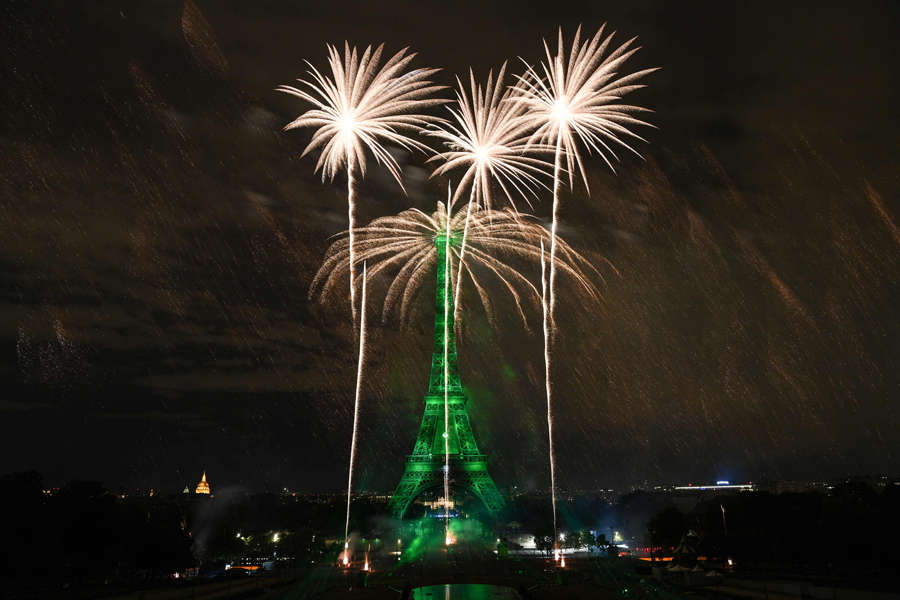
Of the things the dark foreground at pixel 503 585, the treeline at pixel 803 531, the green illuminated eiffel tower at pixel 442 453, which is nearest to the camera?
the dark foreground at pixel 503 585

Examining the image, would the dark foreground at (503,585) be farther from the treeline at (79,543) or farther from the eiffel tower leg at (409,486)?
the eiffel tower leg at (409,486)

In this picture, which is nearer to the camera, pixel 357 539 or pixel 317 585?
pixel 317 585

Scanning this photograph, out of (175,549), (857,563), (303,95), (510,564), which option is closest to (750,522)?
(857,563)

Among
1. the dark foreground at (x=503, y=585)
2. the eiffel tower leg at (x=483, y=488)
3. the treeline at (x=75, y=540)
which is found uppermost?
the eiffel tower leg at (x=483, y=488)

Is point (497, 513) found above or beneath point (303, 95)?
beneath

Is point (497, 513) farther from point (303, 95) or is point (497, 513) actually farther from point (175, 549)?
point (303, 95)

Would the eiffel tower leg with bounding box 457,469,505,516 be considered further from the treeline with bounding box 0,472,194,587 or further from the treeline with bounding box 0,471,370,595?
the treeline with bounding box 0,472,194,587

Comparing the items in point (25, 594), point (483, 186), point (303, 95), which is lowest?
point (25, 594)

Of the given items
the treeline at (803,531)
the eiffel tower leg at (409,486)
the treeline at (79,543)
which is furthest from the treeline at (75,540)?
the treeline at (803,531)
